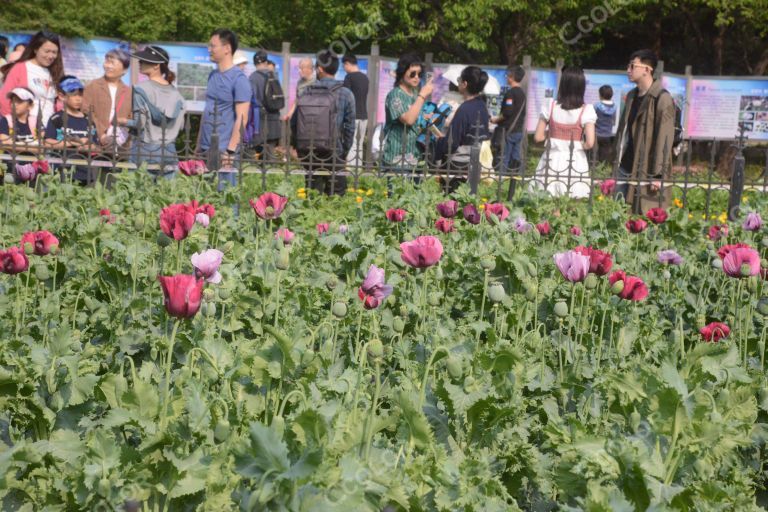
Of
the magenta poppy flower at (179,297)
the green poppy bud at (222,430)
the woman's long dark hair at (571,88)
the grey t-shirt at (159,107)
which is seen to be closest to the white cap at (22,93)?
the grey t-shirt at (159,107)

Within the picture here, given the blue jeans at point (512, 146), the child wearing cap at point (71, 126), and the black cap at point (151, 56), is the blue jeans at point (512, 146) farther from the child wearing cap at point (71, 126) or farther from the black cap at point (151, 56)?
the child wearing cap at point (71, 126)

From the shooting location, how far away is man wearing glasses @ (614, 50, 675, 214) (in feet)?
30.9

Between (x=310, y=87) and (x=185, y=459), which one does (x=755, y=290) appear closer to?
(x=185, y=459)

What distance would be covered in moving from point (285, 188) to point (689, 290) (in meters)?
2.09

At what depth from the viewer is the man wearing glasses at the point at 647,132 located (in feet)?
30.9

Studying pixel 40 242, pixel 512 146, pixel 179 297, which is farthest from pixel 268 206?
pixel 512 146

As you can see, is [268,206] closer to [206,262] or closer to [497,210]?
[497,210]

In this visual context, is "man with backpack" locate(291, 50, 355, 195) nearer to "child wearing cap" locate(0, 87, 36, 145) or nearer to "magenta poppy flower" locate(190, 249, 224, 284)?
"child wearing cap" locate(0, 87, 36, 145)

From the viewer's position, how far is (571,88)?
938cm

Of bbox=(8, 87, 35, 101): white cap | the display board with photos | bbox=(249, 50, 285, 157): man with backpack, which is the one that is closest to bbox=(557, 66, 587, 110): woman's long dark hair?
bbox=(249, 50, 285, 157): man with backpack

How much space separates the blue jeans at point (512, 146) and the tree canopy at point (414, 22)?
11103mm

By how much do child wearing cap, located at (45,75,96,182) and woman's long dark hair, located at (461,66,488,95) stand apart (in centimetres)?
303

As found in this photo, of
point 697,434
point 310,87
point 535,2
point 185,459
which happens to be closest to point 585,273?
point 697,434

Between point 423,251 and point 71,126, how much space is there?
648 centimetres
